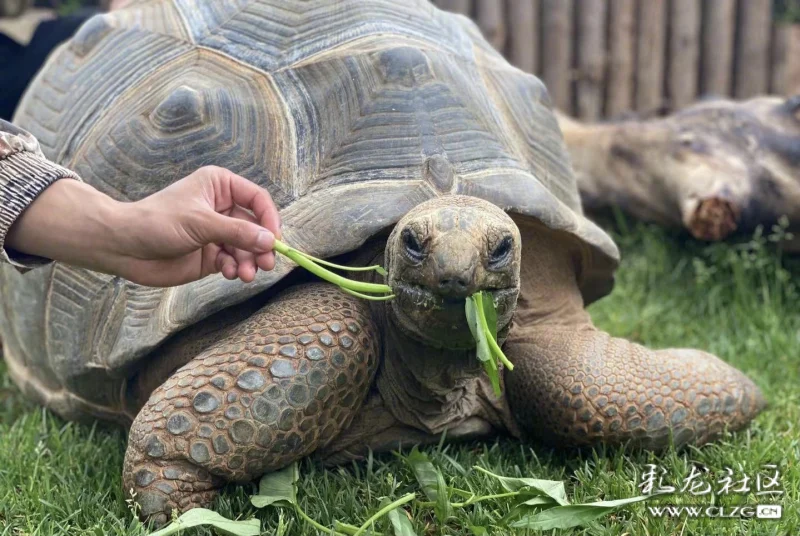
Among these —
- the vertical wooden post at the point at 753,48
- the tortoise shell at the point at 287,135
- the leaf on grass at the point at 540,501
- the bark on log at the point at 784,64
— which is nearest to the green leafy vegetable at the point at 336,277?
the tortoise shell at the point at 287,135

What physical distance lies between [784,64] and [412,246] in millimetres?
5217

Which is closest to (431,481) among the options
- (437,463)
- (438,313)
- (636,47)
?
(437,463)

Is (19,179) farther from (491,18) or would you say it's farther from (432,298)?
(491,18)

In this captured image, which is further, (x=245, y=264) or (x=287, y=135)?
(x=287, y=135)

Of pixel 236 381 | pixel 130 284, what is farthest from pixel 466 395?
pixel 130 284

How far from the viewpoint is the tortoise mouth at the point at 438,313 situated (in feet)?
7.22

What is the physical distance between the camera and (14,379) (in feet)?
11.6

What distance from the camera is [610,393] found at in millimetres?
2693

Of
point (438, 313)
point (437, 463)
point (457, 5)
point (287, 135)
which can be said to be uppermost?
point (287, 135)

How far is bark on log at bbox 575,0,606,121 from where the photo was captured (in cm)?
638

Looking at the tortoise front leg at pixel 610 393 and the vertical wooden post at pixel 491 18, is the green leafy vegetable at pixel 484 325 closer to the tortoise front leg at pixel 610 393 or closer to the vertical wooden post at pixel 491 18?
the tortoise front leg at pixel 610 393

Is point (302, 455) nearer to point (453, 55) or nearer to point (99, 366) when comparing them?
point (99, 366)

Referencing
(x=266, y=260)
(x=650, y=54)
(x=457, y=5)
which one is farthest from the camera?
(x=650, y=54)

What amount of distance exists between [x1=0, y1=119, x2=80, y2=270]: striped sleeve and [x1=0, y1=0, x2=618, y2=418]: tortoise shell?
18.5 inches
